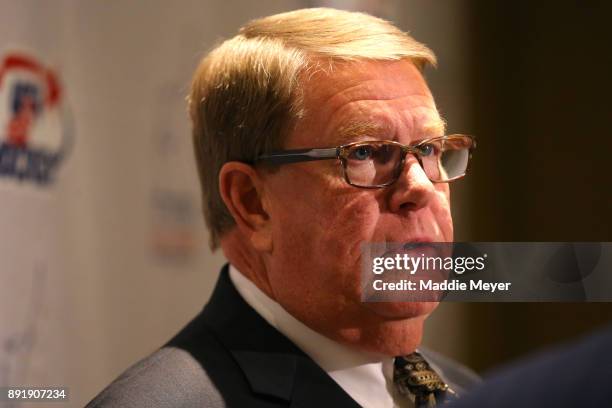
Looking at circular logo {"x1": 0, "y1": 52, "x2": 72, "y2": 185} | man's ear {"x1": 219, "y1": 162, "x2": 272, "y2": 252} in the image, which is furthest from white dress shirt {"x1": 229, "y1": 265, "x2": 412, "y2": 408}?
circular logo {"x1": 0, "y1": 52, "x2": 72, "y2": 185}

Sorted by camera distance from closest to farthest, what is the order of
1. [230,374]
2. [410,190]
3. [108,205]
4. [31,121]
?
[410,190] → [230,374] → [31,121] → [108,205]

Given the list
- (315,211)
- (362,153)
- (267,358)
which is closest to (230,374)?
(267,358)

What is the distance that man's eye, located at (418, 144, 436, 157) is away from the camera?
1255 millimetres

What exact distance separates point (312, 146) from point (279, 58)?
0.16 metres

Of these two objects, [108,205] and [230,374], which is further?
[108,205]

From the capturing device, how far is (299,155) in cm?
131

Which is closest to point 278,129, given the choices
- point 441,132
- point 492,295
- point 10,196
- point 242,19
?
point 441,132

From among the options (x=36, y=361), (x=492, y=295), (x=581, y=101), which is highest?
(x=581, y=101)

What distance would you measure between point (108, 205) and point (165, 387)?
0.92 m

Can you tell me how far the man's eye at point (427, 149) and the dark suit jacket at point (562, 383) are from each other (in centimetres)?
73

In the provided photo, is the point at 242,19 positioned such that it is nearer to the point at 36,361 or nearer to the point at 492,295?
the point at 36,361

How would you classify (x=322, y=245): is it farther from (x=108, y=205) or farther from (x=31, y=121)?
(x=108, y=205)

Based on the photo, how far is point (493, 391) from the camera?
21.0 inches

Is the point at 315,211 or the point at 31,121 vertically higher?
the point at 31,121
